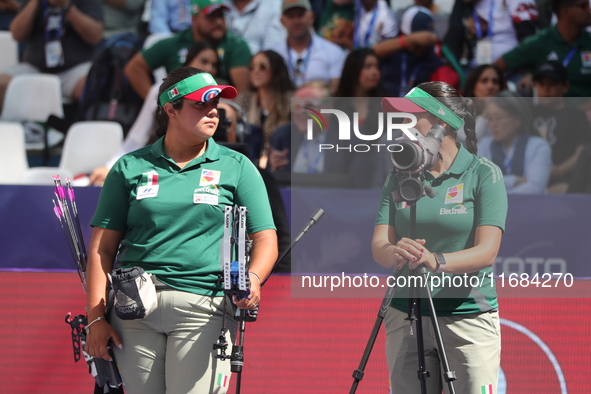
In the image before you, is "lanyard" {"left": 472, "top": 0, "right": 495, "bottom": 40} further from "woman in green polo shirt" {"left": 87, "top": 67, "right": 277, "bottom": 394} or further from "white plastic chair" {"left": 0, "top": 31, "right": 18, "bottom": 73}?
"white plastic chair" {"left": 0, "top": 31, "right": 18, "bottom": 73}

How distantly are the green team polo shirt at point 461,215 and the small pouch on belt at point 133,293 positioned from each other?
3.39 feet

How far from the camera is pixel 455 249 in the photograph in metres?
3.12

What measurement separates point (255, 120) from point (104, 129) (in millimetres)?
1659

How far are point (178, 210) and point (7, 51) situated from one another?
5772 millimetres

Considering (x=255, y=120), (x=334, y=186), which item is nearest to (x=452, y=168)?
(x=334, y=186)

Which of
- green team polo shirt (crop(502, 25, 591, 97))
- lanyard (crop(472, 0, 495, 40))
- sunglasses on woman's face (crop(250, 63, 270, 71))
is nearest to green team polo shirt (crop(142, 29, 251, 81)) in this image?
sunglasses on woman's face (crop(250, 63, 270, 71))

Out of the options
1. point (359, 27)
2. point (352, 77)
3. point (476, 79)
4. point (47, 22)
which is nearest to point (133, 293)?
point (352, 77)

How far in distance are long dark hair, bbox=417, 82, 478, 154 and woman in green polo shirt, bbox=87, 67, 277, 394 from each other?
80cm

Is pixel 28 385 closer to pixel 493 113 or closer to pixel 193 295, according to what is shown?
pixel 193 295

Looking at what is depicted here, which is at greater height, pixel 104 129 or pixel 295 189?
pixel 104 129

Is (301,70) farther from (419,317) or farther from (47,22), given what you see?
(419,317)

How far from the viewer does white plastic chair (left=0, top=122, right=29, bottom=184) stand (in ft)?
22.6

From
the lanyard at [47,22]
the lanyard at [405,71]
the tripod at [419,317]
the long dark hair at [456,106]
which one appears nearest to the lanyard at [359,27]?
the lanyard at [405,71]

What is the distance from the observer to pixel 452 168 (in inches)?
123
